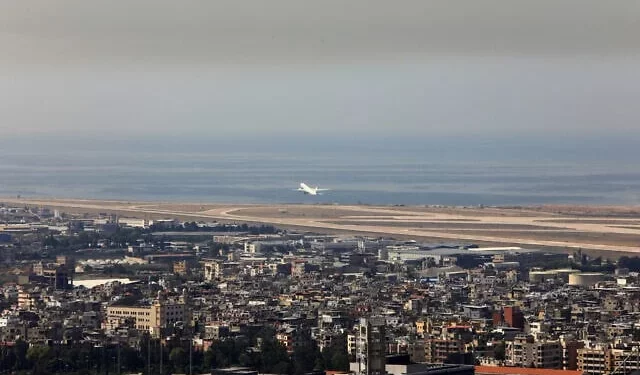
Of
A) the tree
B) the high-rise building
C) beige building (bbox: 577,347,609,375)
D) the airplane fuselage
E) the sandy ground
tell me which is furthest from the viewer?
the airplane fuselage

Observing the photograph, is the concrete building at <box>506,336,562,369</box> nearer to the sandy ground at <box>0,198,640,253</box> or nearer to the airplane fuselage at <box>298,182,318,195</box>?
the sandy ground at <box>0,198,640,253</box>

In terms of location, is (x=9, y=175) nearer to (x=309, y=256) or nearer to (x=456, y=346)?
(x=309, y=256)

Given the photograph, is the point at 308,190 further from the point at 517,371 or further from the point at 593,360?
the point at 517,371

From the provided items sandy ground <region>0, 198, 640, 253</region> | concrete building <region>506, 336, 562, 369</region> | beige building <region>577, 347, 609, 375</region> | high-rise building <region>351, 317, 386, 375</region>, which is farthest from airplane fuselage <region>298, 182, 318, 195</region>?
high-rise building <region>351, 317, 386, 375</region>

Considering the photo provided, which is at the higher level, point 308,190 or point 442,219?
point 308,190

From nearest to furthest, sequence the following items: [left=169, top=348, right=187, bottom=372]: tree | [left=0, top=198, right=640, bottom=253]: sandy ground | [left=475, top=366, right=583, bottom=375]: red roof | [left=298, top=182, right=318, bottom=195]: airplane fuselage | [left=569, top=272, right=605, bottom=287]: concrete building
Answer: [left=475, top=366, right=583, bottom=375]: red roof → [left=169, top=348, right=187, bottom=372]: tree → [left=569, top=272, right=605, bottom=287]: concrete building → [left=0, top=198, right=640, bottom=253]: sandy ground → [left=298, top=182, right=318, bottom=195]: airplane fuselage

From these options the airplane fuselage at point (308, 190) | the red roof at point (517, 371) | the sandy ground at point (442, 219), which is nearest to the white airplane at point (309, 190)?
the airplane fuselage at point (308, 190)

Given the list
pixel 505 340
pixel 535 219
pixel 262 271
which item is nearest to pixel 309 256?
pixel 262 271

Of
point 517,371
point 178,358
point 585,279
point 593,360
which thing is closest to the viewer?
point 517,371

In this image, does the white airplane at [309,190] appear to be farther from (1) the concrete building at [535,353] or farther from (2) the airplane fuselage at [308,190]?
(1) the concrete building at [535,353]

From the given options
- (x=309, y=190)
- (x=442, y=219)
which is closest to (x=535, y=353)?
(x=442, y=219)
